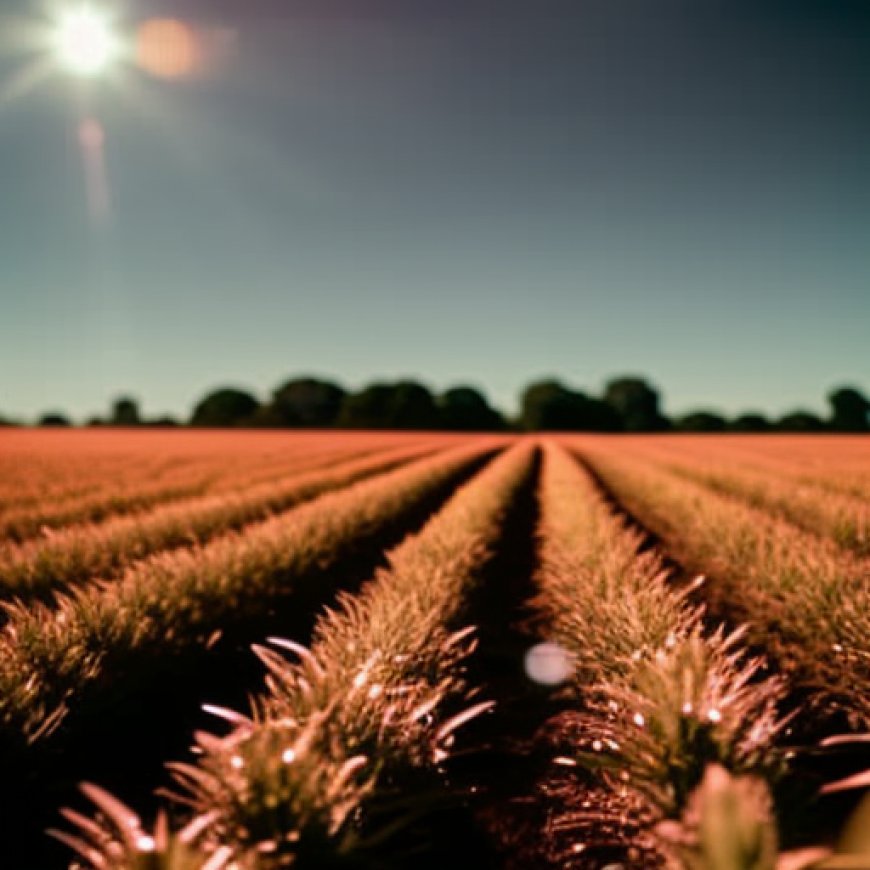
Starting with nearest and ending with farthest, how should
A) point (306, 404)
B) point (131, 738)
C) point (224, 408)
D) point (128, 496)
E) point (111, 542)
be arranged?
point (131, 738)
point (111, 542)
point (128, 496)
point (306, 404)
point (224, 408)

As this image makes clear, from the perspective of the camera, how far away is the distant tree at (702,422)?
100938mm

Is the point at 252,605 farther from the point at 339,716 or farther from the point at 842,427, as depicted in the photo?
the point at 842,427

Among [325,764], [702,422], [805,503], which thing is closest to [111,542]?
[325,764]

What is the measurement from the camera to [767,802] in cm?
219

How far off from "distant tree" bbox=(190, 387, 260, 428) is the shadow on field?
104 meters

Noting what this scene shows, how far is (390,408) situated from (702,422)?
53.0 m

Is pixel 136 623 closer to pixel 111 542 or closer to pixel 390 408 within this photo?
pixel 111 542

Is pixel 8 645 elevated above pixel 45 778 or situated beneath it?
elevated above

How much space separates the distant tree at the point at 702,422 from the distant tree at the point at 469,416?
30880mm

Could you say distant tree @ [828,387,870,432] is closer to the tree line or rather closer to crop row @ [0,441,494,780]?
the tree line

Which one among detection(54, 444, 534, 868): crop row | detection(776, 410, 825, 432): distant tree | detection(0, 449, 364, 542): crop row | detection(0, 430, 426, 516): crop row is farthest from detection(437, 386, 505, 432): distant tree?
detection(54, 444, 534, 868): crop row

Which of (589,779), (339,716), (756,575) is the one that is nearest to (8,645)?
(339,716)

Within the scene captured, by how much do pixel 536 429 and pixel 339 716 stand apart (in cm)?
10211

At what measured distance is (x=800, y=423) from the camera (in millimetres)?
95812
